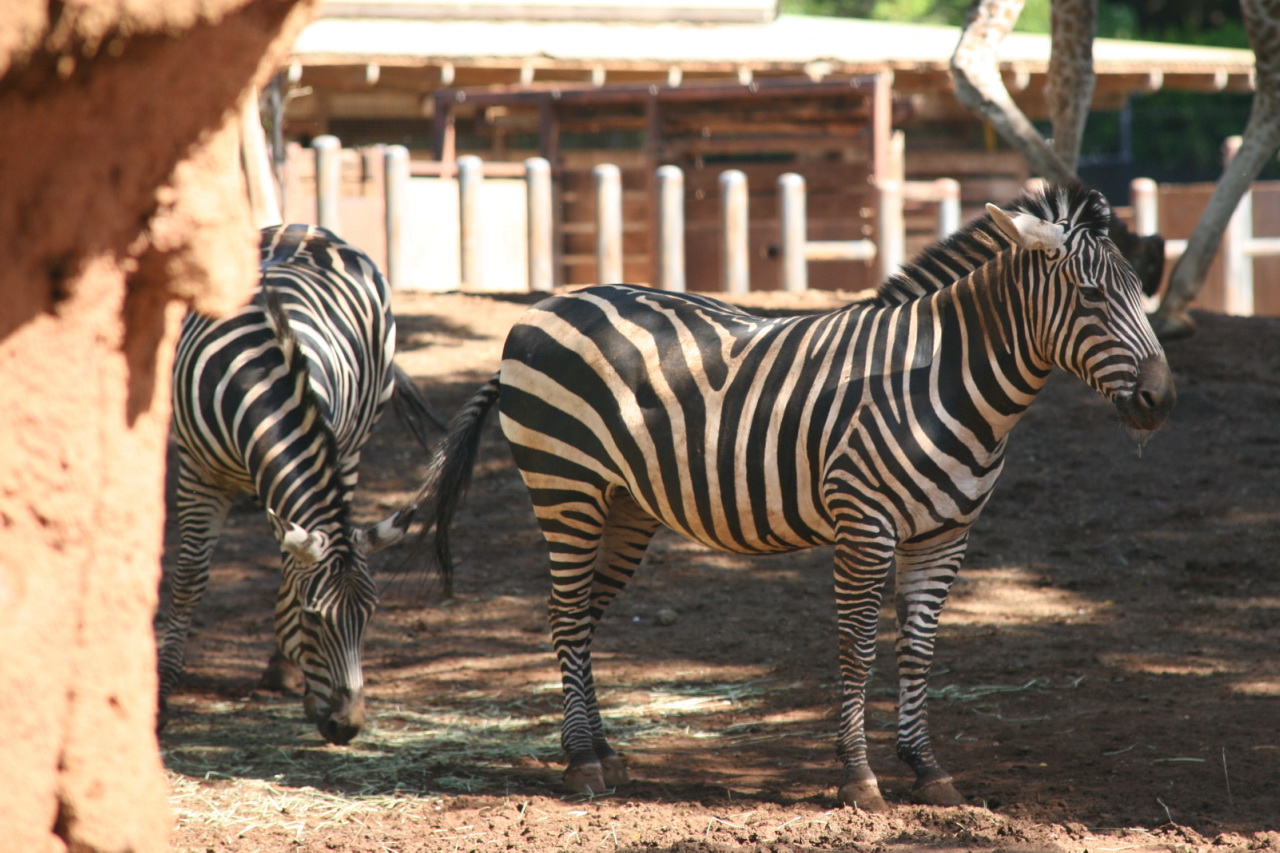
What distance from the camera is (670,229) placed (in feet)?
37.3

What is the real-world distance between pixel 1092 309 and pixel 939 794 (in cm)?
166

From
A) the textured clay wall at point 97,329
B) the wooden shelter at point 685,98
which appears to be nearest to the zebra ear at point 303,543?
the textured clay wall at point 97,329

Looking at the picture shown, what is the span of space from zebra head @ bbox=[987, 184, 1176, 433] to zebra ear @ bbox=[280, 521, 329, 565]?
258 centimetres

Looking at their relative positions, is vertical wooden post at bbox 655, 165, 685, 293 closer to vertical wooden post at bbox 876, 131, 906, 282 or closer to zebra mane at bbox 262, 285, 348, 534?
vertical wooden post at bbox 876, 131, 906, 282

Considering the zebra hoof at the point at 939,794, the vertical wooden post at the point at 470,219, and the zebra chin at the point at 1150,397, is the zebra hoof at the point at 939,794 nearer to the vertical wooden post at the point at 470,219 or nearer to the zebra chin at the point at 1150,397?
the zebra chin at the point at 1150,397

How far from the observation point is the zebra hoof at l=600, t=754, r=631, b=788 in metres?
4.63

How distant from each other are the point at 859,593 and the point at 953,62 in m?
5.29

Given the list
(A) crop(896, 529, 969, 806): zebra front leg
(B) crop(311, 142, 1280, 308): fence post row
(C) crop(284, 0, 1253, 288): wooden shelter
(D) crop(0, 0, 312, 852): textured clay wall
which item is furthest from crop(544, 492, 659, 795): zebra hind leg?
(C) crop(284, 0, 1253, 288): wooden shelter

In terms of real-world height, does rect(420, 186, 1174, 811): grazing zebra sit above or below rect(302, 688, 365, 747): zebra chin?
above

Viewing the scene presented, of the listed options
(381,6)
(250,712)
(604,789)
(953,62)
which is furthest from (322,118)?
(604,789)

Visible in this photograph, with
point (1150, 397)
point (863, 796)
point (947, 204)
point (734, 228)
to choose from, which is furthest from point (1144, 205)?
point (863, 796)

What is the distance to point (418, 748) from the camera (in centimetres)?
508

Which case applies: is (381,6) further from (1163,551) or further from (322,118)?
(1163,551)

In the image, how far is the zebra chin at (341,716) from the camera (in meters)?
4.80
